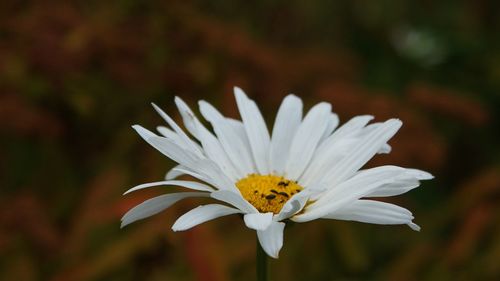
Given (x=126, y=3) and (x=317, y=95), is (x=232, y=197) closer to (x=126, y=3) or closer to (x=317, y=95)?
(x=317, y=95)

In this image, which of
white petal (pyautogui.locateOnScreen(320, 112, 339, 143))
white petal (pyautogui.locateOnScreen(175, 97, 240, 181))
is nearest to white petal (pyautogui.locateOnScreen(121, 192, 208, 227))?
white petal (pyautogui.locateOnScreen(175, 97, 240, 181))

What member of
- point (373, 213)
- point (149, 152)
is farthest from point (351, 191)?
point (149, 152)

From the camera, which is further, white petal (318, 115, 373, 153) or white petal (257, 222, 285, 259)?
white petal (318, 115, 373, 153)

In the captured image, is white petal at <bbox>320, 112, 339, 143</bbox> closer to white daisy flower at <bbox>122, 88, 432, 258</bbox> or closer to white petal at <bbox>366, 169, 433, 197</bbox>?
white daisy flower at <bbox>122, 88, 432, 258</bbox>

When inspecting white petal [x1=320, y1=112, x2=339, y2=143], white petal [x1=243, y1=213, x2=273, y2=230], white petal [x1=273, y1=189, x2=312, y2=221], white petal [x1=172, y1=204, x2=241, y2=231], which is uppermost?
white petal [x1=320, y1=112, x2=339, y2=143]

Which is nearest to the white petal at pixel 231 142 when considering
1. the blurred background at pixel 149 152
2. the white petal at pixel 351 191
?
the white petal at pixel 351 191

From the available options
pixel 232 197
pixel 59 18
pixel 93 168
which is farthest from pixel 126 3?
pixel 232 197
